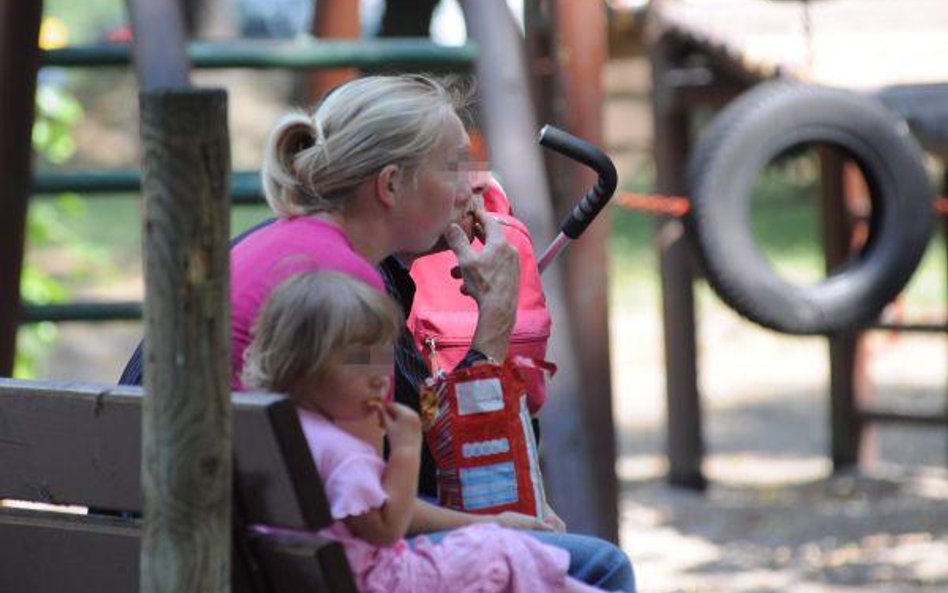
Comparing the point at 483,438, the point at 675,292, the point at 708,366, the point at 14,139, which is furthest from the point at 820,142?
the point at 708,366

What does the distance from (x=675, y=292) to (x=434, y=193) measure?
478cm

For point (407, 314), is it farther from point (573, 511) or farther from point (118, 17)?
point (118, 17)

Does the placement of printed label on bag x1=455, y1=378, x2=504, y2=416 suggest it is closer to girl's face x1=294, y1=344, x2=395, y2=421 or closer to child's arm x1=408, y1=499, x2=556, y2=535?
child's arm x1=408, y1=499, x2=556, y2=535

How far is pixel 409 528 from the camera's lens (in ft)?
8.15

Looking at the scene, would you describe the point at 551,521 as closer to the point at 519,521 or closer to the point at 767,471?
the point at 519,521

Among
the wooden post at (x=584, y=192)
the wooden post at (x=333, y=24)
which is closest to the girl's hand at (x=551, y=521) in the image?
the wooden post at (x=584, y=192)

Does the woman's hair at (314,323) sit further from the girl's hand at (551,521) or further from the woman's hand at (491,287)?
the girl's hand at (551,521)

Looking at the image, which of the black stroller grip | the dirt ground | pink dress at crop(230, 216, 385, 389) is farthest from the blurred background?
pink dress at crop(230, 216, 385, 389)

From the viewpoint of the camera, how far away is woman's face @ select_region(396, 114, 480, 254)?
2629 mm

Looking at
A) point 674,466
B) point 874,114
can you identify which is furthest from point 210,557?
point 674,466

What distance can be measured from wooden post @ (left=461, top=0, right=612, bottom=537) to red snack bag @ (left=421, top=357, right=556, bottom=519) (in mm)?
1447

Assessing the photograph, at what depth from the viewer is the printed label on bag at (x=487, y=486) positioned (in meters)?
2.72

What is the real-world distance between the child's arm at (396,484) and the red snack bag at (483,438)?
0.35 metres

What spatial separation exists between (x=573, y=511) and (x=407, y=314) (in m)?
1.36
